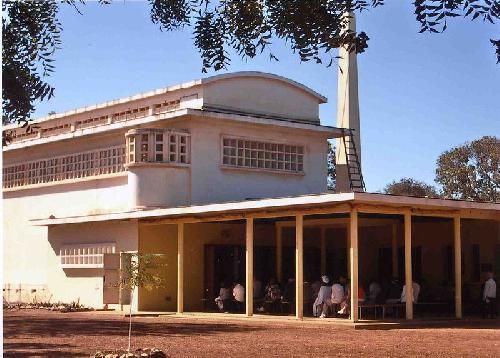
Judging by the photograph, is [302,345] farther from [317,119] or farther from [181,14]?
[317,119]

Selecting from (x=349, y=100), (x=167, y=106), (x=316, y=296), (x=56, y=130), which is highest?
(x=349, y=100)

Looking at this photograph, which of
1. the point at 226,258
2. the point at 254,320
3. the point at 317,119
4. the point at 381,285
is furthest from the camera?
the point at 317,119

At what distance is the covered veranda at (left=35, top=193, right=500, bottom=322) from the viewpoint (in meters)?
19.8

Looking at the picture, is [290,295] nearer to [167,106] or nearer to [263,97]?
[263,97]

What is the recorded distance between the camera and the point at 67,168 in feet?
93.9

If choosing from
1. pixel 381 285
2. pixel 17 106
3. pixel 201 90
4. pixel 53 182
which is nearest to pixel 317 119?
pixel 201 90

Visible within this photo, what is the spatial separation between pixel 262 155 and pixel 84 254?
6.30 meters

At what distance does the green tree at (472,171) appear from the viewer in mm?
51562

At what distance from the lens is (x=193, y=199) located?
2472 cm

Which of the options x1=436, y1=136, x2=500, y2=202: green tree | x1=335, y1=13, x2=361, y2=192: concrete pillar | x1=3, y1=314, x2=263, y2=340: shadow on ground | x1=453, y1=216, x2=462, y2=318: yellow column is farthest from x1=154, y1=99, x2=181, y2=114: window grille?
x1=436, y1=136, x2=500, y2=202: green tree

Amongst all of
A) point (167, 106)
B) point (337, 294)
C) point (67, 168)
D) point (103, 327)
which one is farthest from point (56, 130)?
point (337, 294)

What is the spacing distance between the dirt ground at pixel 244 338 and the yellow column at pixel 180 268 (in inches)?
72.1

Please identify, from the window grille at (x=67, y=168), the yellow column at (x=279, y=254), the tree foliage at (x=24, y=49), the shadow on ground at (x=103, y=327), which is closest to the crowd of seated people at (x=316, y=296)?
the yellow column at (x=279, y=254)

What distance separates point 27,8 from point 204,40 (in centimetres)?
156
